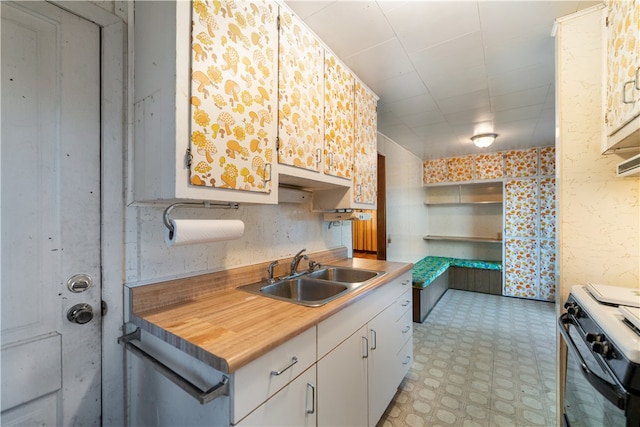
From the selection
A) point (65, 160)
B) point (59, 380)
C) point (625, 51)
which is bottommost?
point (59, 380)

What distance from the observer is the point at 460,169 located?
186 inches

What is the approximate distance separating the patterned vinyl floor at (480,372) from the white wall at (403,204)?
1026mm

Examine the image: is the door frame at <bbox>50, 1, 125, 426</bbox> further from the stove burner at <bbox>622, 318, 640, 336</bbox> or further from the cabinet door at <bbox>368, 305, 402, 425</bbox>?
the stove burner at <bbox>622, 318, 640, 336</bbox>

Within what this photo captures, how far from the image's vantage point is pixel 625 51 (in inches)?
42.7

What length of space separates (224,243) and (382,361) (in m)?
1.19

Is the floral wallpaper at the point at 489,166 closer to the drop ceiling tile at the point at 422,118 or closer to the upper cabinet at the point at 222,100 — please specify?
the drop ceiling tile at the point at 422,118

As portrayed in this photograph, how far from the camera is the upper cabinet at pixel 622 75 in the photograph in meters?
1.00

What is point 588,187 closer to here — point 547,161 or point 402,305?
point 402,305

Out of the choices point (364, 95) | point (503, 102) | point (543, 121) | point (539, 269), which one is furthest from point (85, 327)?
point (539, 269)

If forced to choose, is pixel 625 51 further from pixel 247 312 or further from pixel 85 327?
pixel 85 327

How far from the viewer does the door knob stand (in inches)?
38.8

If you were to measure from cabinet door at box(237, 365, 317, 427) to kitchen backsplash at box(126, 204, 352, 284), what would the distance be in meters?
0.72

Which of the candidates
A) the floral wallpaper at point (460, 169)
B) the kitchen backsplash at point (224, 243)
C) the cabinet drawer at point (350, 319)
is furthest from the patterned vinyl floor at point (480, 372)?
the floral wallpaper at point (460, 169)

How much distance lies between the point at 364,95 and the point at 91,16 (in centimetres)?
168
